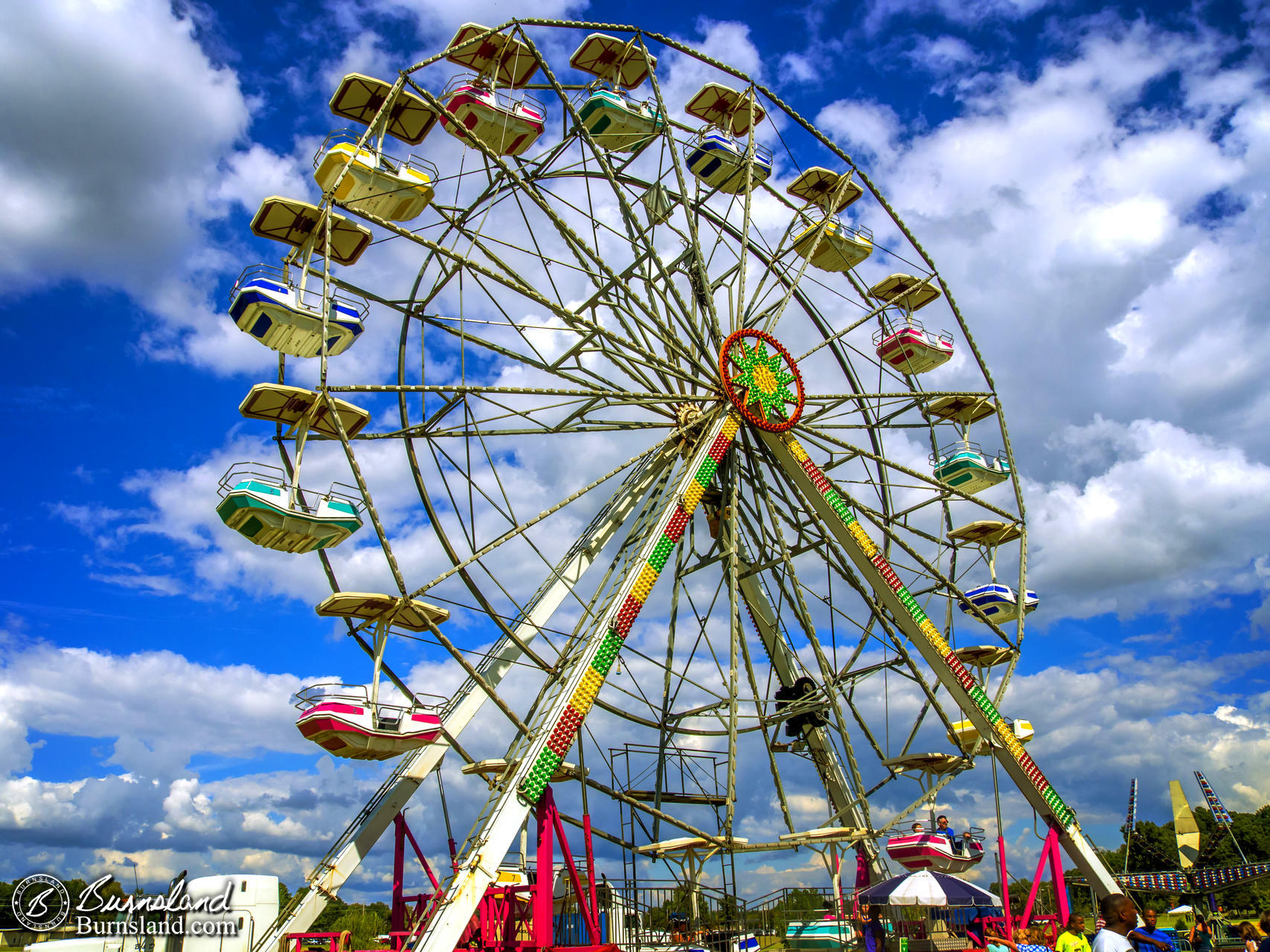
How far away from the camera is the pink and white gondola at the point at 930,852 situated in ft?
54.2

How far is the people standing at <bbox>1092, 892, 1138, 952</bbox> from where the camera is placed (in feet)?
17.6

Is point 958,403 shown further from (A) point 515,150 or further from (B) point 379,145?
(B) point 379,145

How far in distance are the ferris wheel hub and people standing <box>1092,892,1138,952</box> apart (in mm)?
11460

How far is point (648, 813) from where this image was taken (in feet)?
51.3

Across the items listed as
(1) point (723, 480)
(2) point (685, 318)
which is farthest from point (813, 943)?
(2) point (685, 318)

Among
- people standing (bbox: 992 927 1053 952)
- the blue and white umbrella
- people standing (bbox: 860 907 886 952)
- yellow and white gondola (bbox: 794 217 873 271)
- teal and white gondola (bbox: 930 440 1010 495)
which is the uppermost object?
yellow and white gondola (bbox: 794 217 873 271)

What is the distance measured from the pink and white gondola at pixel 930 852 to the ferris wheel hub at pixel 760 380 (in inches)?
292

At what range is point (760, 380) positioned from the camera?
56.2 feet

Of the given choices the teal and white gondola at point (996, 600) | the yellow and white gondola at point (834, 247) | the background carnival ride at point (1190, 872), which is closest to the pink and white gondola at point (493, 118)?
the yellow and white gondola at point (834, 247)

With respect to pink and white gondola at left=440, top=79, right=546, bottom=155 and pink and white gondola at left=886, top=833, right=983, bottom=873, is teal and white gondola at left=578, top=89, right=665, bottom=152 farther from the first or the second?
pink and white gondola at left=886, top=833, right=983, bottom=873

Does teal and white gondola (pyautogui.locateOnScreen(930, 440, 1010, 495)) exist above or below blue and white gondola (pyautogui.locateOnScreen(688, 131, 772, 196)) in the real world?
below

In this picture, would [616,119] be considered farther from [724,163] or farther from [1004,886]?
[1004,886]

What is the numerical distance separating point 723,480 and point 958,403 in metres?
6.10

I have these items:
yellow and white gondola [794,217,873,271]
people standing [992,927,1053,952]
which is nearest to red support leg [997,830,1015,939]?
people standing [992,927,1053,952]
